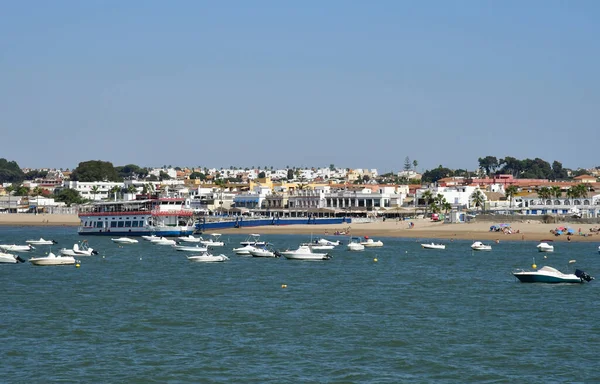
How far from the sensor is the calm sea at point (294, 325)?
114ft

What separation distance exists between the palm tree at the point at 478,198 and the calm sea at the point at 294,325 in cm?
9663

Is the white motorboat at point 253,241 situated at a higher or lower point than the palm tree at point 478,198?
lower

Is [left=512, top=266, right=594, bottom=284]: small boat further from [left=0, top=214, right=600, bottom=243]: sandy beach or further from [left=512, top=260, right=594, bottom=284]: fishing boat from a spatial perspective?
[left=0, top=214, right=600, bottom=243]: sandy beach

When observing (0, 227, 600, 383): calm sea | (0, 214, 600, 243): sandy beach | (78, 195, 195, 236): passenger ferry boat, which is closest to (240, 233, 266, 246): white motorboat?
(78, 195, 195, 236): passenger ferry boat

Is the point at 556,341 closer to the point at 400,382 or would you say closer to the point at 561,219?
the point at 400,382

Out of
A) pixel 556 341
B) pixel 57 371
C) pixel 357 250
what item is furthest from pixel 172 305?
pixel 357 250

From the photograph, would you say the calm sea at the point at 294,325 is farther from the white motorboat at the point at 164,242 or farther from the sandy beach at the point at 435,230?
the sandy beach at the point at 435,230

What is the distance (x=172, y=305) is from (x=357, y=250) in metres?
46.1

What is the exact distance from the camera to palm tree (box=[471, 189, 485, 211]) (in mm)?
171125

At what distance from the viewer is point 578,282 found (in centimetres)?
6094

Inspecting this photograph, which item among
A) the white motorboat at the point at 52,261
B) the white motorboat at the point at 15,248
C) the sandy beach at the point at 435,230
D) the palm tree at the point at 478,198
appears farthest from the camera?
the palm tree at the point at 478,198

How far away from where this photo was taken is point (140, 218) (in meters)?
128

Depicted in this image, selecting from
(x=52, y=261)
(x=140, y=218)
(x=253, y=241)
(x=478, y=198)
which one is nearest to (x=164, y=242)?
(x=253, y=241)

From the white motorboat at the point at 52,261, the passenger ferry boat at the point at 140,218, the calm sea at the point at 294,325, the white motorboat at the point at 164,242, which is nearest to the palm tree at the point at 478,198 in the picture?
the passenger ferry boat at the point at 140,218
